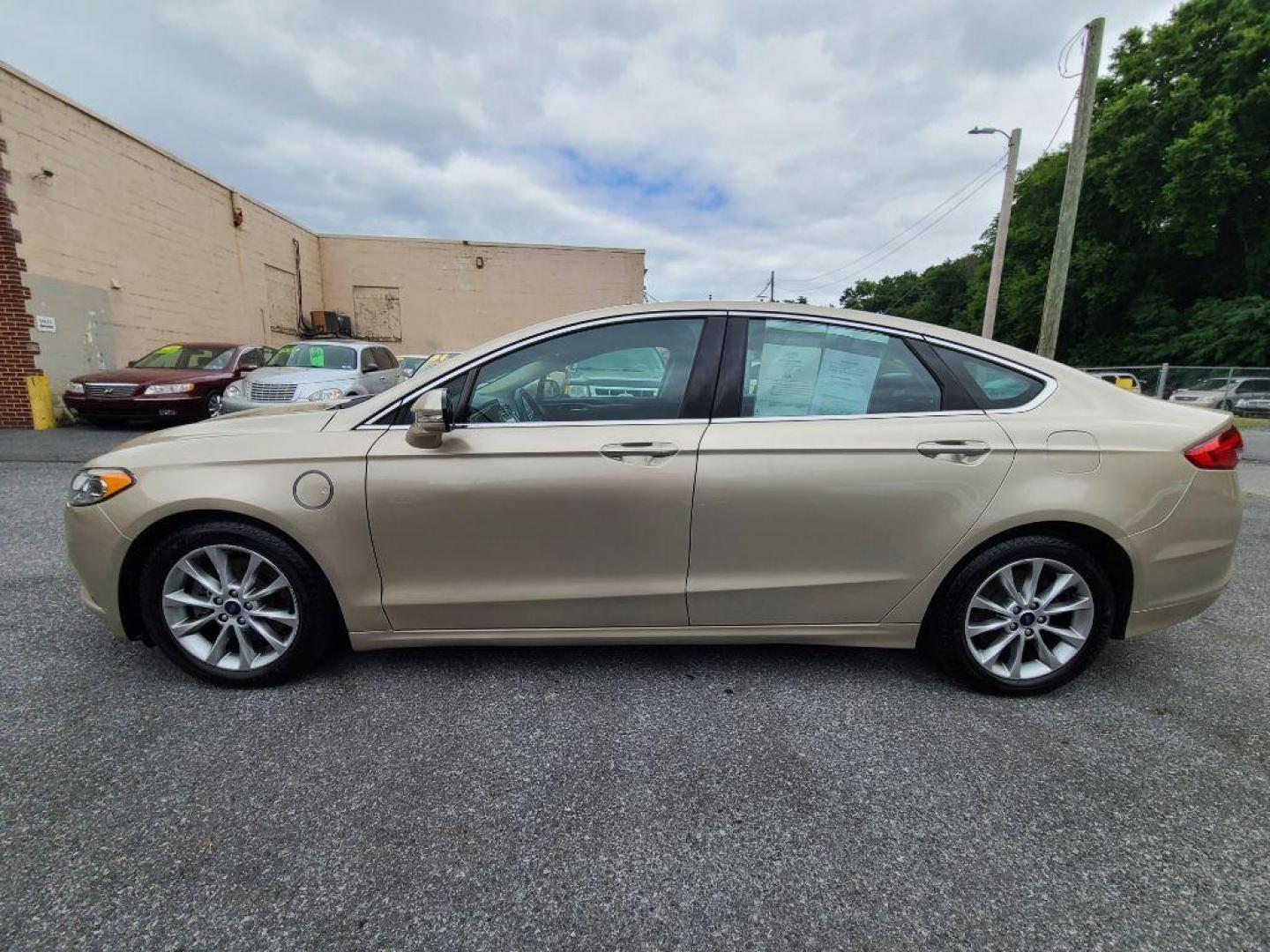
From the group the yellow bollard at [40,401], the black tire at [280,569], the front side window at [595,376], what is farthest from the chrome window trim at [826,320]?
the yellow bollard at [40,401]

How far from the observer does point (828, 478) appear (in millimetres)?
2295

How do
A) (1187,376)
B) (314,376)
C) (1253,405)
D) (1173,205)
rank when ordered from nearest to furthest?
1. (314,376)
2. (1253,405)
3. (1187,376)
4. (1173,205)

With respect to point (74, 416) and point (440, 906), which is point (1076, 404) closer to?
point (440, 906)

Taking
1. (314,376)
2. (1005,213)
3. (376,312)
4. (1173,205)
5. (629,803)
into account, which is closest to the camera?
(629,803)

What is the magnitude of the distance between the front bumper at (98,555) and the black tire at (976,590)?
10.6 feet

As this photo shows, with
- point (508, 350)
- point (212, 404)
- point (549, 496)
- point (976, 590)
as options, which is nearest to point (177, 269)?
point (212, 404)

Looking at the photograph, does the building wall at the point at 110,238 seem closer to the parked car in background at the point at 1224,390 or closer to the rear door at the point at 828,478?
the rear door at the point at 828,478

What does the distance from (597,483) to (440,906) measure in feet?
4.45

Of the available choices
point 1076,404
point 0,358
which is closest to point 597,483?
point 1076,404

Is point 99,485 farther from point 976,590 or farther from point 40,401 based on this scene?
point 40,401

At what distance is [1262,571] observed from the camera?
13.0 ft

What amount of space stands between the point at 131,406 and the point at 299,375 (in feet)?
8.73

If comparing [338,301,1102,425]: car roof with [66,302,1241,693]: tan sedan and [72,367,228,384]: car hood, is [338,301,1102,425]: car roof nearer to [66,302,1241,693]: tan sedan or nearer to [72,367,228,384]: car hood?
A: [66,302,1241,693]: tan sedan

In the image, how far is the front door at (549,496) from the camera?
229 centimetres
